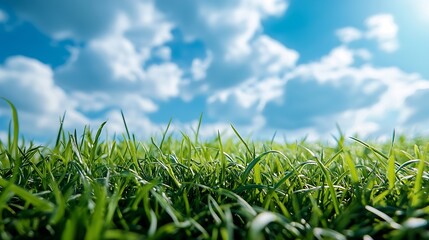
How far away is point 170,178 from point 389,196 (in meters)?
0.86

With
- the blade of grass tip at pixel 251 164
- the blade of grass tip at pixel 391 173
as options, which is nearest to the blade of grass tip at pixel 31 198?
the blade of grass tip at pixel 251 164

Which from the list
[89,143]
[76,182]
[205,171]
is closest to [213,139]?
[89,143]

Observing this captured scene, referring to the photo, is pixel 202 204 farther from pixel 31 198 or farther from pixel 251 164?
pixel 31 198

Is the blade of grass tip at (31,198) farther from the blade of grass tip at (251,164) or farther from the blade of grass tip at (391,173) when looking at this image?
the blade of grass tip at (391,173)

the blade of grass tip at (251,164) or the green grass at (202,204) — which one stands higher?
the blade of grass tip at (251,164)

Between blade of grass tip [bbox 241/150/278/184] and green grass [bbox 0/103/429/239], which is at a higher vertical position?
blade of grass tip [bbox 241/150/278/184]

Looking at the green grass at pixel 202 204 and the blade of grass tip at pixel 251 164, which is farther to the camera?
the blade of grass tip at pixel 251 164

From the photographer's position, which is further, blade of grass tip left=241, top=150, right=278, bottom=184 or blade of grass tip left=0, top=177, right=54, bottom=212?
blade of grass tip left=241, top=150, right=278, bottom=184

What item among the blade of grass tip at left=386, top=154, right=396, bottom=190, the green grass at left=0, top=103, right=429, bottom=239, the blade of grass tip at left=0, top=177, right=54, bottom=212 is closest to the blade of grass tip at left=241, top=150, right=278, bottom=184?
the green grass at left=0, top=103, right=429, bottom=239

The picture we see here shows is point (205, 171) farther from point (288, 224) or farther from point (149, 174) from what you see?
point (288, 224)

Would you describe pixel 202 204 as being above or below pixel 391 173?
below

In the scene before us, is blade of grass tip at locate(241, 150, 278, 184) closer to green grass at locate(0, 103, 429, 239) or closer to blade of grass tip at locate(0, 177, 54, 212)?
green grass at locate(0, 103, 429, 239)

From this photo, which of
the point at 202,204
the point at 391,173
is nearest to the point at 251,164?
the point at 202,204

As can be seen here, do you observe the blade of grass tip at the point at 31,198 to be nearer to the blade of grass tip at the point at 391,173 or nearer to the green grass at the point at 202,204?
the green grass at the point at 202,204
